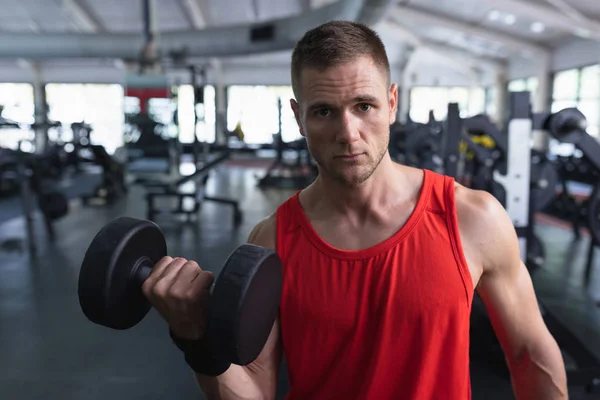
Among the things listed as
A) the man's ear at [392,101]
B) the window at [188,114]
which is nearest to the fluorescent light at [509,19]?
the window at [188,114]

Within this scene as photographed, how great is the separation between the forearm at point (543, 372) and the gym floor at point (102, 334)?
89cm

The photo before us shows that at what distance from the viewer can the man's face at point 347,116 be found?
25.6 inches

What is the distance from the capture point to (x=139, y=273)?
23.7 inches

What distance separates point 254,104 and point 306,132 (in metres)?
10.2

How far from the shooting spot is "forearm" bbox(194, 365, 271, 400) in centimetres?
69

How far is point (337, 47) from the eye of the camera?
2.15 feet

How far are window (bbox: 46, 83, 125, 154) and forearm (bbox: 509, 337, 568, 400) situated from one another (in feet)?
35.5

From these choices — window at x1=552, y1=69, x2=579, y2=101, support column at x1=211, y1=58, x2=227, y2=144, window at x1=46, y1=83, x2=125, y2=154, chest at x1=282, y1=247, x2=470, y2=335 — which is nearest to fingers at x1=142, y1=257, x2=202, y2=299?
chest at x1=282, y1=247, x2=470, y2=335

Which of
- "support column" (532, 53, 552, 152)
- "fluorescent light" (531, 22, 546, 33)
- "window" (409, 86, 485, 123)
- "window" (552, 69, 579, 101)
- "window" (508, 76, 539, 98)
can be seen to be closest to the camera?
"fluorescent light" (531, 22, 546, 33)

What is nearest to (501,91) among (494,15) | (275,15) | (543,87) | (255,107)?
(543,87)

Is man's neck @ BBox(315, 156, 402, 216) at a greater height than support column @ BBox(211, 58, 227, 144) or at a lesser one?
lesser

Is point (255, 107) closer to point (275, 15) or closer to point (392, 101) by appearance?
point (275, 15)

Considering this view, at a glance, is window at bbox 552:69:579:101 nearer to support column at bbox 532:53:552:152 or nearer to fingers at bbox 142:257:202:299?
support column at bbox 532:53:552:152

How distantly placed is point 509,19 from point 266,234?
7.82 meters
